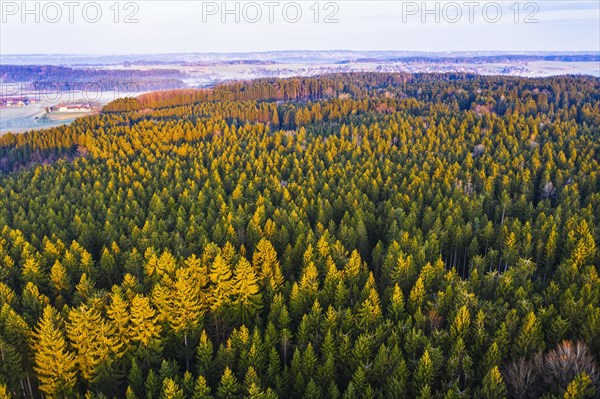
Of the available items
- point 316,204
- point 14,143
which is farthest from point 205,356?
Result: point 14,143

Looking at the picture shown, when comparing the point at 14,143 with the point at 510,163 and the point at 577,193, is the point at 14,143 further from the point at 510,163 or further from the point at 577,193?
the point at 577,193

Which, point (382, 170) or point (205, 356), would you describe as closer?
point (205, 356)

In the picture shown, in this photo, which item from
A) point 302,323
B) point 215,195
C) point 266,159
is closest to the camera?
point 302,323

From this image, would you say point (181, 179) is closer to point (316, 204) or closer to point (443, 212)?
point (316, 204)

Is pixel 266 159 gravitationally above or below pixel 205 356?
above

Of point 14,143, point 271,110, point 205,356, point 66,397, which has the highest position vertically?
point 271,110

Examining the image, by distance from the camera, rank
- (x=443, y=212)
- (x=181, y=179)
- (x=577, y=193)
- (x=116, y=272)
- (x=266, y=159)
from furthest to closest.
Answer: (x=266, y=159) < (x=181, y=179) < (x=577, y=193) < (x=443, y=212) < (x=116, y=272)

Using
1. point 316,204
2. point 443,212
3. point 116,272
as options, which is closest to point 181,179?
point 316,204
